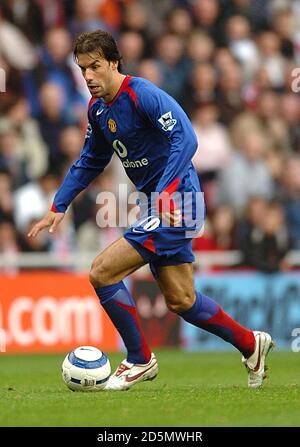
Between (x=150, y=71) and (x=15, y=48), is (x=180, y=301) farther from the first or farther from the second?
(x=15, y=48)

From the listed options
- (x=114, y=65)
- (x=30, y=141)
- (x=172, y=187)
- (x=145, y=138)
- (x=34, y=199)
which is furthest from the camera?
(x=30, y=141)

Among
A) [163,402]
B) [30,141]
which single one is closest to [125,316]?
[163,402]

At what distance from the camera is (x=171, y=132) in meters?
7.52

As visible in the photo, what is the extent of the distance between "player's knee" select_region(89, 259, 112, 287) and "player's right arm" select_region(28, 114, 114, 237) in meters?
0.69

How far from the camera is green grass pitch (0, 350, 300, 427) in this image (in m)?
6.26

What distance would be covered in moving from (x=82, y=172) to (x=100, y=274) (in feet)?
3.41

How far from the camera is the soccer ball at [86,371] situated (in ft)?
25.7

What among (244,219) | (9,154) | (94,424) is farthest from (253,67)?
(94,424)

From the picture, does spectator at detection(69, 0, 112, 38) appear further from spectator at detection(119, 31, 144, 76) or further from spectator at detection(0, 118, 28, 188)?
spectator at detection(0, 118, 28, 188)

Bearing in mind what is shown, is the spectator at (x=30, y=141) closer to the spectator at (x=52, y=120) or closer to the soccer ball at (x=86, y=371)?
the spectator at (x=52, y=120)

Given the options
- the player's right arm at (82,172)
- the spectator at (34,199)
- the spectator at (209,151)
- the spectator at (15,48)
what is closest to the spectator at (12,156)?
the spectator at (34,199)

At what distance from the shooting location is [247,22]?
16.8 m

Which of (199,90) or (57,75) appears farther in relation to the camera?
(199,90)
